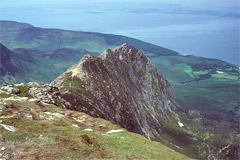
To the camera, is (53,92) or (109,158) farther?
(53,92)

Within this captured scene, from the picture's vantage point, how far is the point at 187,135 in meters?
158

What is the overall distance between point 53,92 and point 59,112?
14569mm

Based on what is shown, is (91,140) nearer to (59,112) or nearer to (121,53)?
(59,112)

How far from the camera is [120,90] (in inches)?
4461

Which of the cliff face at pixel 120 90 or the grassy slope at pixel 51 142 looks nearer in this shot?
the grassy slope at pixel 51 142

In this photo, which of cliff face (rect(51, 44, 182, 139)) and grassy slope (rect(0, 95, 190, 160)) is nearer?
grassy slope (rect(0, 95, 190, 160))

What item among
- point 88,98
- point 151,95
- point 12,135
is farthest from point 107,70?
point 12,135

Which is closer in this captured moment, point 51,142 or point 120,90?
point 51,142

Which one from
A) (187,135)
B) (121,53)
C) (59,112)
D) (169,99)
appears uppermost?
(121,53)

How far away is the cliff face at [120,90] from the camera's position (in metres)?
81.2

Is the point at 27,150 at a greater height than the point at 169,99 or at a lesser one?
greater

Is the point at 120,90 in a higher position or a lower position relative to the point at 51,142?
lower

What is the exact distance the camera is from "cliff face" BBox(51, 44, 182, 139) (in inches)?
3196

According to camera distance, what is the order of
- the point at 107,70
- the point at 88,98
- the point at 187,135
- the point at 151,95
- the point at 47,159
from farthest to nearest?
the point at 151,95
the point at 187,135
the point at 107,70
the point at 88,98
the point at 47,159
